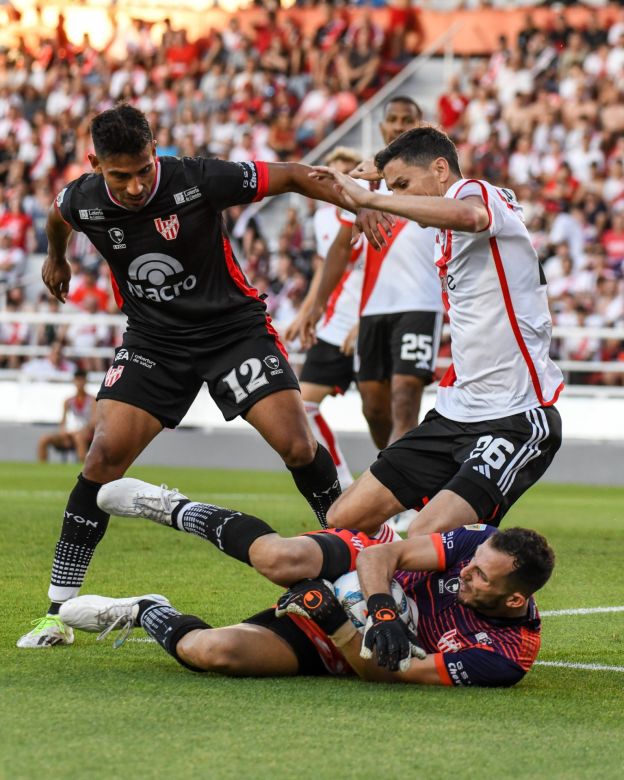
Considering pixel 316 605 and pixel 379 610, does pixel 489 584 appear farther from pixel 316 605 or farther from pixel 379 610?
pixel 316 605

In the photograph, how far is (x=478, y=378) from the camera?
646cm

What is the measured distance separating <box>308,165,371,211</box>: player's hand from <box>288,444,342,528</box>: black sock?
1.39m

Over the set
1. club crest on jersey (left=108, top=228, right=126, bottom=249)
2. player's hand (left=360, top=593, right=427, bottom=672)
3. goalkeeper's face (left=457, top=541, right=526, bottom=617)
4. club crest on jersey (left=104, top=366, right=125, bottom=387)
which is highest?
club crest on jersey (left=108, top=228, right=126, bottom=249)

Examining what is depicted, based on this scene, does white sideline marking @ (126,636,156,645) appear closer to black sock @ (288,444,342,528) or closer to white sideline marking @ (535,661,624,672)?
black sock @ (288,444,342,528)

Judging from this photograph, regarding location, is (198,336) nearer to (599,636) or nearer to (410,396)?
(599,636)

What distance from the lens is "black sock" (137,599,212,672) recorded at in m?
5.57

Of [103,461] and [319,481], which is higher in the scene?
[103,461]

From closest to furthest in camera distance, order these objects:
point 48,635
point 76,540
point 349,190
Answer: point 349,190
point 48,635
point 76,540

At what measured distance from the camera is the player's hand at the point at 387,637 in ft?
16.5

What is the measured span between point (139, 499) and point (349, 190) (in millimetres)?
1496

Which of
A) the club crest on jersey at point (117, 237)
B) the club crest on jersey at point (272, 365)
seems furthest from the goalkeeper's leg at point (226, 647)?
the club crest on jersey at point (117, 237)

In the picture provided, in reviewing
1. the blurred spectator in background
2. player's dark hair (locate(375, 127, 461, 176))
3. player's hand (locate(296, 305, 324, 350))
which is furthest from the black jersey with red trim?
the blurred spectator in background

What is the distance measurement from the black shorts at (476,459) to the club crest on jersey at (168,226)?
137 centimetres

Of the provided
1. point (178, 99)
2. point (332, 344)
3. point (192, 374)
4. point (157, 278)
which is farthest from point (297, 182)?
point (178, 99)
